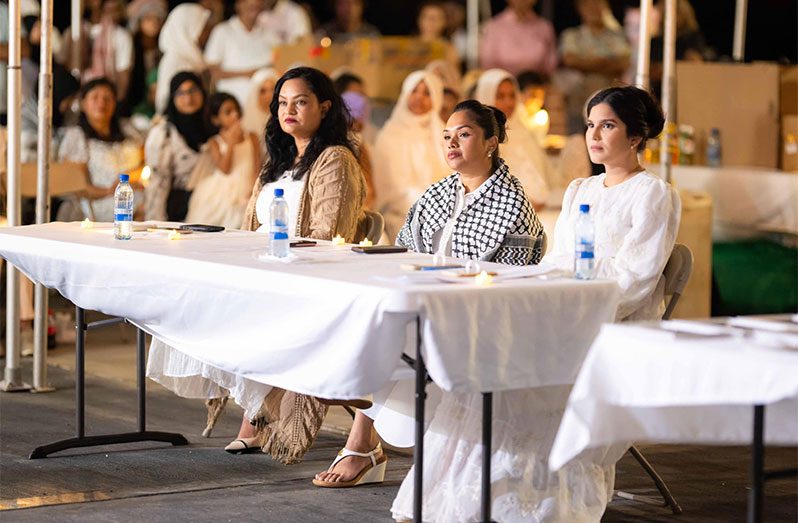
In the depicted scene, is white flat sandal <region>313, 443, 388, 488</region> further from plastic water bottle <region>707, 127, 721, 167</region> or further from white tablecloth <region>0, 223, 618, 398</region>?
plastic water bottle <region>707, 127, 721, 167</region>

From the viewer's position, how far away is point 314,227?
5.01 m

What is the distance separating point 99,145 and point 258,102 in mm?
1346

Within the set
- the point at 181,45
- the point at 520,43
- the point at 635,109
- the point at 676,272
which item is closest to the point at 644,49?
the point at 635,109

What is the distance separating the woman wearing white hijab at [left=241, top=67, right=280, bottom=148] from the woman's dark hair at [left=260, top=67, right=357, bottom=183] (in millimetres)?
4126

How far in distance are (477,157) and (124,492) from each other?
1524 millimetres

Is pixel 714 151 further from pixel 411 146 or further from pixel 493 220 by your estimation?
pixel 493 220

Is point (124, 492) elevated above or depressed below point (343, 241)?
below

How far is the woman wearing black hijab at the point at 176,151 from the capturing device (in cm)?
880

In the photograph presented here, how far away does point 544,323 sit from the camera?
365 cm

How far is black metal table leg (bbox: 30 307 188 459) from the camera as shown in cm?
505

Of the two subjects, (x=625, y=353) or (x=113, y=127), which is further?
(x=113, y=127)

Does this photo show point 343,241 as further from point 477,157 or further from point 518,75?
point 518,75

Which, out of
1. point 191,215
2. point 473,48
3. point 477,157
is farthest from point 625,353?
point 473,48

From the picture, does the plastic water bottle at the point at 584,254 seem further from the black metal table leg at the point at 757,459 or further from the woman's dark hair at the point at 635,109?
the black metal table leg at the point at 757,459
